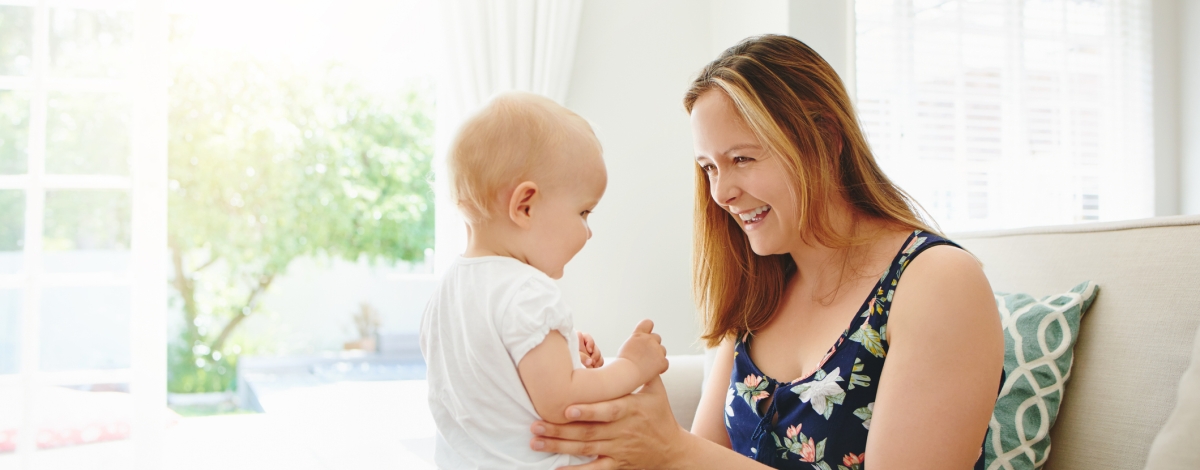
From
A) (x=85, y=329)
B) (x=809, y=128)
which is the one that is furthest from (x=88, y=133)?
(x=809, y=128)

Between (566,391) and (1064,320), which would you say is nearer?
(566,391)

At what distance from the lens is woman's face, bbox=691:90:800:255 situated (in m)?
1.37

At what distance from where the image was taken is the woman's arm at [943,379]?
114 cm

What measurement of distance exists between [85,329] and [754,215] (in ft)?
8.16

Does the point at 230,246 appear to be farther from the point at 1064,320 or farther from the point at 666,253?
the point at 1064,320

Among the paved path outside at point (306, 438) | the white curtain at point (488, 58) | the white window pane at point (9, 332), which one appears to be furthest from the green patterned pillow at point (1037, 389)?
the white window pane at point (9, 332)

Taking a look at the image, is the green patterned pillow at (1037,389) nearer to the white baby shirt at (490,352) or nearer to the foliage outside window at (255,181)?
the white baby shirt at (490,352)

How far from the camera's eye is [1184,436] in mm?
895

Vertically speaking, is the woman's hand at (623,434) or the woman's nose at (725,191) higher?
the woman's nose at (725,191)

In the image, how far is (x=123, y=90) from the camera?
286 cm

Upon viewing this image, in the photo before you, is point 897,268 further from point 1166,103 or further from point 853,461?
point 1166,103

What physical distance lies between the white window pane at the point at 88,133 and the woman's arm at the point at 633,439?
2431 millimetres

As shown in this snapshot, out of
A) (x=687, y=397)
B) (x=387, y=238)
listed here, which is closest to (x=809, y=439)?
(x=687, y=397)

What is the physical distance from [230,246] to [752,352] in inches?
300
